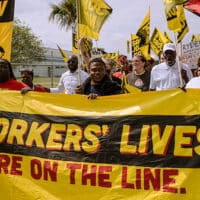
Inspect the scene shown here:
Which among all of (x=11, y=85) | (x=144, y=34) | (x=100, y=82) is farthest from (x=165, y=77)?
(x=144, y=34)

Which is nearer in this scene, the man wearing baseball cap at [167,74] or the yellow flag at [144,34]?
the man wearing baseball cap at [167,74]

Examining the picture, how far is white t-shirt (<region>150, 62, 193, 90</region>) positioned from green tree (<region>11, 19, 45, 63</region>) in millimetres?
22719

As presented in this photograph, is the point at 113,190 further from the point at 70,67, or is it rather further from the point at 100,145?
the point at 70,67

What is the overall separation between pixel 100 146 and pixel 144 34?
6.68 meters

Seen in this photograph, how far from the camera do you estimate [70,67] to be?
7.71m

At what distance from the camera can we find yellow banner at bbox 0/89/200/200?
13.6 feet

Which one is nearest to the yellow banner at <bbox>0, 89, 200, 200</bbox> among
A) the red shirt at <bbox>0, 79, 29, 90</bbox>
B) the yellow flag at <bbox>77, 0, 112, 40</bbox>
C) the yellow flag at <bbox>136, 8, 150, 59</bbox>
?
the red shirt at <bbox>0, 79, 29, 90</bbox>

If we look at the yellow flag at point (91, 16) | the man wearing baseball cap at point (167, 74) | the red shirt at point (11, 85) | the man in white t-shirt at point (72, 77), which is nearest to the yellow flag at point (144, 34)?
the man in white t-shirt at point (72, 77)

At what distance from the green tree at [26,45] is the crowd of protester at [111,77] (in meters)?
21.4

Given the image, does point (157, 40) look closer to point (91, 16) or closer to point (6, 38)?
point (91, 16)

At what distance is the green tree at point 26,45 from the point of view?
29.5 m

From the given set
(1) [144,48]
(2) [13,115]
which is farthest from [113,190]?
(1) [144,48]

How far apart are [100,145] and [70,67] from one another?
3.44 metres

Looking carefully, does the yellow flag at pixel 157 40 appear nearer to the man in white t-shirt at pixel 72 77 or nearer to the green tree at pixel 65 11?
the man in white t-shirt at pixel 72 77
